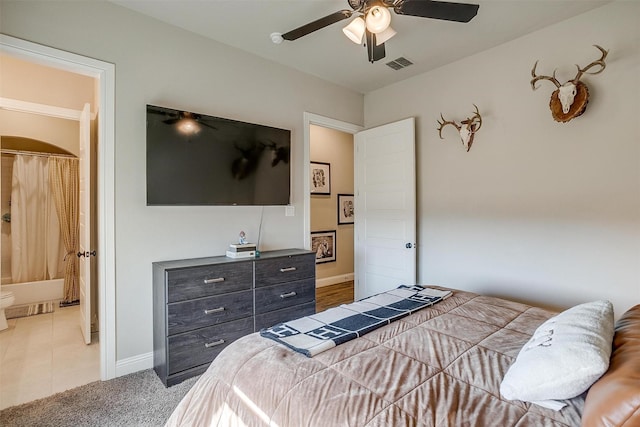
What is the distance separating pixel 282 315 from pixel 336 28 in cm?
251

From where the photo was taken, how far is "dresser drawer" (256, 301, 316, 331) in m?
2.65

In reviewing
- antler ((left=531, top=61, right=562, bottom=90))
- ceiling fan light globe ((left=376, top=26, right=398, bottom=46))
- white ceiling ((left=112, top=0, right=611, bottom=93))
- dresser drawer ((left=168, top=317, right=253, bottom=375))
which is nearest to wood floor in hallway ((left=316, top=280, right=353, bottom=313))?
dresser drawer ((left=168, top=317, right=253, bottom=375))

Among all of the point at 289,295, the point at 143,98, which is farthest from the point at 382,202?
the point at 143,98

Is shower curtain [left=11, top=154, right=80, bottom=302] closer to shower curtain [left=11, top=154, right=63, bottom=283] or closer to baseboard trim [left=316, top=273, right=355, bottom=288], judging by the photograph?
shower curtain [left=11, top=154, right=63, bottom=283]

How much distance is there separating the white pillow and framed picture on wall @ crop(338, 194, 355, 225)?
169 inches

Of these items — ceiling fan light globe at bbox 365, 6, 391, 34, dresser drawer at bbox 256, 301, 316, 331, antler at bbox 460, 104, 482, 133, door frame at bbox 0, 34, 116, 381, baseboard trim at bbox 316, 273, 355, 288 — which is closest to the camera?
ceiling fan light globe at bbox 365, 6, 391, 34

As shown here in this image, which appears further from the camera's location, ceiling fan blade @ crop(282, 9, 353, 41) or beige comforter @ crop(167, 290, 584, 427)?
ceiling fan blade @ crop(282, 9, 353, 41)

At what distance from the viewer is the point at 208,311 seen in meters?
2.37

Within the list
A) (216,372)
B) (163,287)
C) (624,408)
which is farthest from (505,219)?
(163,287)

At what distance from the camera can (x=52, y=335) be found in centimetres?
309

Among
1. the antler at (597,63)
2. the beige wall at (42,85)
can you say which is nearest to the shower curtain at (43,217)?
the beige wall at (42,85)

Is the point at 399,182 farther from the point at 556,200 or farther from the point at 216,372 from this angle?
the point at 216,372

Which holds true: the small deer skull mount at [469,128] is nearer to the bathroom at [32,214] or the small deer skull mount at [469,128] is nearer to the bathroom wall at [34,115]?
the bathroom wall at [34,115]

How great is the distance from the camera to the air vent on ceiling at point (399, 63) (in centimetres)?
321
